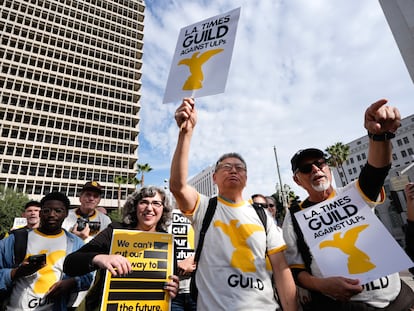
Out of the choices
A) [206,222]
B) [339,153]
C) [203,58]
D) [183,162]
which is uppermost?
[339,153]

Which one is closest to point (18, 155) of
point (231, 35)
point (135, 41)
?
point (135, 41)

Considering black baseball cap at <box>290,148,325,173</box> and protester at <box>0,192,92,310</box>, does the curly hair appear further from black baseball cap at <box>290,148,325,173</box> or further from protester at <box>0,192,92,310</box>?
black baseball cap at <box>290,148,325,173</box>

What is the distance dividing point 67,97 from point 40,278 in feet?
162

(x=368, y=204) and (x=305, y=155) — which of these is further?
(x=305, y=155)

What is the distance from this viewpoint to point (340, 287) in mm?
1491

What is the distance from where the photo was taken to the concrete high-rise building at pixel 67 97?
1510 inches

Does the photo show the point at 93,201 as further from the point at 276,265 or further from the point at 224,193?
the point at 276,265

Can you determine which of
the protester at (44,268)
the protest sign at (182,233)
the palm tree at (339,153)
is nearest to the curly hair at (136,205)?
the protester at (44,268)

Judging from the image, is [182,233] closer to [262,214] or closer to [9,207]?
[262,214]

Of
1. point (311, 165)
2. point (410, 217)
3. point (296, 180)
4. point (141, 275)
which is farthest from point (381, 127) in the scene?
point (141, 275)

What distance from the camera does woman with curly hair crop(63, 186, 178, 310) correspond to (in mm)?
1705

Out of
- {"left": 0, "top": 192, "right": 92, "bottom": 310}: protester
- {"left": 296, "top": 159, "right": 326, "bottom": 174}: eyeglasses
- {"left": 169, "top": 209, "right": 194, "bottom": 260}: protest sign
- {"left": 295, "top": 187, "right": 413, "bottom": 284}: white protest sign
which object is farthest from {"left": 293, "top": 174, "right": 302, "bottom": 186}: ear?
{"left": 169, "top": 209, "right": 194, "bottom": 260}: protest sign

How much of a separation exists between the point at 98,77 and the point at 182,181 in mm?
52735

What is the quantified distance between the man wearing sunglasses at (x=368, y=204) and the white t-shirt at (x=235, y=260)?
0.20 meters
